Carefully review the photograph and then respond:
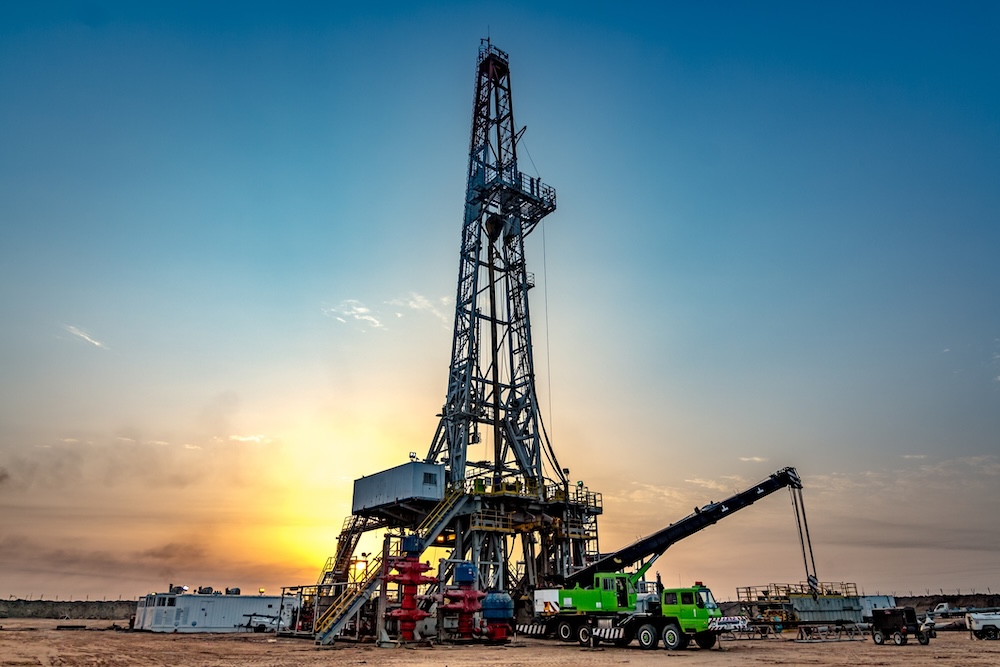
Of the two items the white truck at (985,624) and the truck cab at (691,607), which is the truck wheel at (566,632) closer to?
the truck cab at (691,607)

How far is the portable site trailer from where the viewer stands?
125ft

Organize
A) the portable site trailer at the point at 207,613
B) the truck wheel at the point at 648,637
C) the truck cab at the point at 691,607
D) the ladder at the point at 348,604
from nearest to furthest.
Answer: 1. the truck cab at the point at 691,607
2. the truck wheel at the point at 648,637
3. the ladder at the point at 348,604
4. the portable site trailer at the point at 207,613

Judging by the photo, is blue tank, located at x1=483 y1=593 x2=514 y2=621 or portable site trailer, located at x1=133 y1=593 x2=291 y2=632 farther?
portable site trailer, located at x1=133 y1=593 x2=291 y2=632

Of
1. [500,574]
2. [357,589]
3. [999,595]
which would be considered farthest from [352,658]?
[999,595]

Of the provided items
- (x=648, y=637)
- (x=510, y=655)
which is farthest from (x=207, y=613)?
(x=648, y=637)

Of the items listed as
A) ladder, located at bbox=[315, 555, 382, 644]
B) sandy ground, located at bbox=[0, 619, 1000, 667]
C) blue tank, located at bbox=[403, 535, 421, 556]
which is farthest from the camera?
blue tank, located at bbox=[403, 535, 421, 556]

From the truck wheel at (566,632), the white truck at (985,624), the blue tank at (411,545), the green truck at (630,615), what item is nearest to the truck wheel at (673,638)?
the green truck at (630,615)

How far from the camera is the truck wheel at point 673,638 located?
21766 millimetres

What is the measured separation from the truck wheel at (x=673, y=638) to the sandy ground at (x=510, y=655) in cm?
41

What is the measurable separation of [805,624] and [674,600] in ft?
30.3

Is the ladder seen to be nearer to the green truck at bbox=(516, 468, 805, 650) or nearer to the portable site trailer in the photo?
the green truck at bbox=(516, 468, 805, 650)

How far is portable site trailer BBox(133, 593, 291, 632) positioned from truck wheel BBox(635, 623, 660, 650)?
71.8 ft

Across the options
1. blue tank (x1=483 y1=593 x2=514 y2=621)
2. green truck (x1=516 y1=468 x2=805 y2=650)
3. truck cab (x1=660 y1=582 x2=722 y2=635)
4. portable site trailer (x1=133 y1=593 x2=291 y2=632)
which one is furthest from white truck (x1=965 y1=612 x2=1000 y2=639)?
portable site trailer (x1=133 y1=593 x2=291 y2=632)

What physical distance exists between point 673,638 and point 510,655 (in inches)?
225
